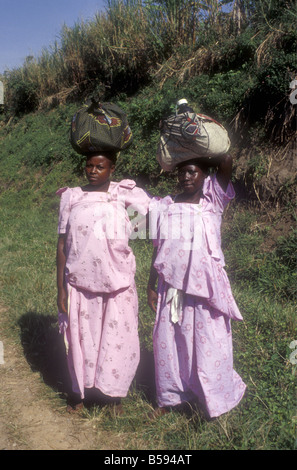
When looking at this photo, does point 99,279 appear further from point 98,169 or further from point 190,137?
point 190,137

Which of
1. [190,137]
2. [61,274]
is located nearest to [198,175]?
[190,137]

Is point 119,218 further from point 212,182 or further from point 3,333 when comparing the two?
point 3,333

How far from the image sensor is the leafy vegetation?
9.04 ft

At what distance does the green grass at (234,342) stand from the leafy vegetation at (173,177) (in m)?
0.01

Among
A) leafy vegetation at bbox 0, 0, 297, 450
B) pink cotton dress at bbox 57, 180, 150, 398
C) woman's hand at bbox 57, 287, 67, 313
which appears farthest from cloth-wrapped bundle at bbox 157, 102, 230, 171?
leafy vegetation at bbox 0, 0, 297, 450

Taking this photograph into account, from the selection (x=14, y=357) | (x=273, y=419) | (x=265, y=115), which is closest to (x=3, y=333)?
(x=14, y=357)

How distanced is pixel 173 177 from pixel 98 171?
12.7 feet

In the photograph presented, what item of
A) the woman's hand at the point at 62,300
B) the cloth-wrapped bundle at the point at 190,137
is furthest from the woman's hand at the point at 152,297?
the cloth-wrapped bundle at the point at 190,137

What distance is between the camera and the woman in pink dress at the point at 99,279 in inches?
102

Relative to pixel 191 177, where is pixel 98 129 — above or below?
above

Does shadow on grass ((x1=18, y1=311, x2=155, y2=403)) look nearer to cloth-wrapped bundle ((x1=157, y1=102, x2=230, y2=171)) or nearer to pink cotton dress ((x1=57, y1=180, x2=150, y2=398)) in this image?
pink cotton dress ((x1=57, y1=180, x2=150, y2=398))

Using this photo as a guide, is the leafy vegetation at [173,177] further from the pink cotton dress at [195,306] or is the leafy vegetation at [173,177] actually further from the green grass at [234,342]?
the pink cotton dress at [195,306]

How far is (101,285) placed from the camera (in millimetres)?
2596

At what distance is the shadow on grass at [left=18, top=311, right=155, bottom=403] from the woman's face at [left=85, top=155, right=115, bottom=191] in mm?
1544
